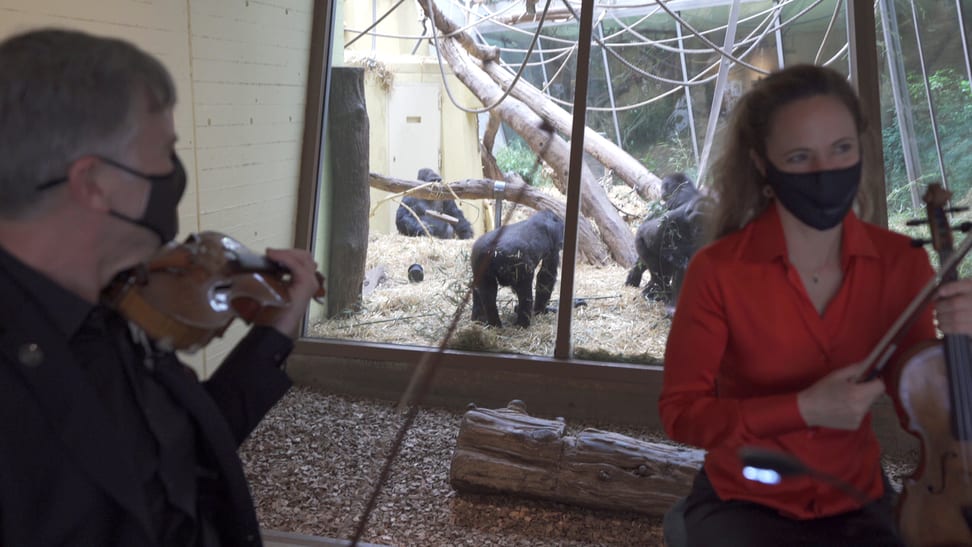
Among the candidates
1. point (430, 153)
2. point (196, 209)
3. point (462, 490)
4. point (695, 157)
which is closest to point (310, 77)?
point (430, 153)

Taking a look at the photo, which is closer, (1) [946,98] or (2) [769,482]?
(2) [769,482]

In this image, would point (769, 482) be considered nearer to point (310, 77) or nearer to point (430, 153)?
point (430, 153)

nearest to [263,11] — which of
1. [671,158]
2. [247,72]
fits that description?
[247,72]

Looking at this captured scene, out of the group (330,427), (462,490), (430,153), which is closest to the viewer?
(462,490)

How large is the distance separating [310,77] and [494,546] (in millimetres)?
2700

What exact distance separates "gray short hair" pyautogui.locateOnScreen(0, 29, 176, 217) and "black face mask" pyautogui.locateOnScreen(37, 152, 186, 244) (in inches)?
2.1

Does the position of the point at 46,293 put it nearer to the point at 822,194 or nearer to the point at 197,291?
the point at 197,291

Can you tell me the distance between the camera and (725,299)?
1705 mm

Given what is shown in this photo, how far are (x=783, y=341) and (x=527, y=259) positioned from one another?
2648mm

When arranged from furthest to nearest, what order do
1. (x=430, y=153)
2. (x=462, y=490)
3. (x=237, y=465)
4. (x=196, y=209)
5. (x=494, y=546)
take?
(x=430, y=153), (x=196, y=209), (x=462, y=490), (x=494, y=546), (x=237, y=465)

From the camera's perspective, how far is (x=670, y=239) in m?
4.13

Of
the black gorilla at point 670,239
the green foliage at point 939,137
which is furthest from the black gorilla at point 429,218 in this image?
the green foliage at point 939,137

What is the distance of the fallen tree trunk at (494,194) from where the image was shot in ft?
13.9

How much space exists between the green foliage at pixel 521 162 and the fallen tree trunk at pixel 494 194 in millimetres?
55
